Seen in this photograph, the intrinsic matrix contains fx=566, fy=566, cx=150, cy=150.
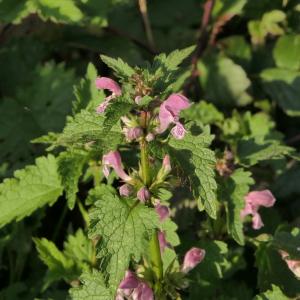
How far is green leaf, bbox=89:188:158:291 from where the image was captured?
159cm

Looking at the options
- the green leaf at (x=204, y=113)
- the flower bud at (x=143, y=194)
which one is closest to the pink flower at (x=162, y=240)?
the flower bud at (x=143, y=194)

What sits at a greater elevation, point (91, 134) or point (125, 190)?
point (91, 134)

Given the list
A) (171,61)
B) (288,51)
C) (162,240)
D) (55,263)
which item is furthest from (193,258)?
(288,51)

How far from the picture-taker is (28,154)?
284 cm

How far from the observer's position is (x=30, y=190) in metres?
2.16

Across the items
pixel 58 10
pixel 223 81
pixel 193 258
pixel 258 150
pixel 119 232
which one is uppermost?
pixel 58 10

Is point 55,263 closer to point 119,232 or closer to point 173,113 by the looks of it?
point 119,232

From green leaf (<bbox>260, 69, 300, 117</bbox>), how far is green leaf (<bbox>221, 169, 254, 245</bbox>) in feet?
3.59

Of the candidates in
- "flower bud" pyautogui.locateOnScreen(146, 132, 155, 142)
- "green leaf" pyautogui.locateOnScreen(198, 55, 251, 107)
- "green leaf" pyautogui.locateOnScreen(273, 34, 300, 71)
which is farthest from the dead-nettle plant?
"green leaf" pyautogui.locateOnScreen(273, 34, 300, 71)

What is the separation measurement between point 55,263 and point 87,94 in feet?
2.30

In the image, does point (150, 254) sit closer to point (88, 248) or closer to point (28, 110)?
point (88, 248)

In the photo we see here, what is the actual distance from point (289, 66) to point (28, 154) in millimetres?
1574

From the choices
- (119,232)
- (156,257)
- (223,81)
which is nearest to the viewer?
(119,232)

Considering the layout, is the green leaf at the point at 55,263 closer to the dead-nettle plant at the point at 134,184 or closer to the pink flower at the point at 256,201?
the dead-nettle plant at the point at 134,184
